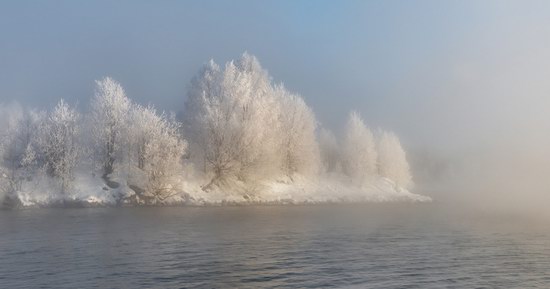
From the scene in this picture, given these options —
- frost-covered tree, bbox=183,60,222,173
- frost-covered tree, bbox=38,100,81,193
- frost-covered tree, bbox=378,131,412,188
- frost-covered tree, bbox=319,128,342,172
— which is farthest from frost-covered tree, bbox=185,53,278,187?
frost-covered tree, bbox=378,131,412,188

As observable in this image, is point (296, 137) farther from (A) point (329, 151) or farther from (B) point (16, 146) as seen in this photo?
(B) point (16, 146)

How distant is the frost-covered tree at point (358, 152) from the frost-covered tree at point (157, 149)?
4646cm

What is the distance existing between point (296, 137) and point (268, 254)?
8413 centimetres

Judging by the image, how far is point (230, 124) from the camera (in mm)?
100188

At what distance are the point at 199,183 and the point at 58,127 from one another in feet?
82.4

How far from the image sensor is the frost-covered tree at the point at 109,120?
9588 centimetres

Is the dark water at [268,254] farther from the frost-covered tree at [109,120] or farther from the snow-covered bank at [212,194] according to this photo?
the frost-covered tree at [109,120]

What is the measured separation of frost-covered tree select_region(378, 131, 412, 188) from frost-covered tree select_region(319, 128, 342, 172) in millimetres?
11588

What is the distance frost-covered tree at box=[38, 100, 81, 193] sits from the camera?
87.4 metres

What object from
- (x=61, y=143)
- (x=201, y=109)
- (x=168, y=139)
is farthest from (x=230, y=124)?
(x=61, y=143)

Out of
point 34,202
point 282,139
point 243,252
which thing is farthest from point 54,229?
point 282,139

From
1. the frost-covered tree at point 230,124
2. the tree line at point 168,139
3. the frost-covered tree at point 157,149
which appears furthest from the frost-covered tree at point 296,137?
the frost-covered tree at point 157,149

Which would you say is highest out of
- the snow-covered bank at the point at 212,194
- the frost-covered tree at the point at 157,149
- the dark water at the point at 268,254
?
the frost-covered tree at the point at 157,149

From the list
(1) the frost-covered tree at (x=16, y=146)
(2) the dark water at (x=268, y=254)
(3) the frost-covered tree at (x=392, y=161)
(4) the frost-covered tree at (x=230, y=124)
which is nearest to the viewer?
(2) the dark water at (x=268, y=254)
